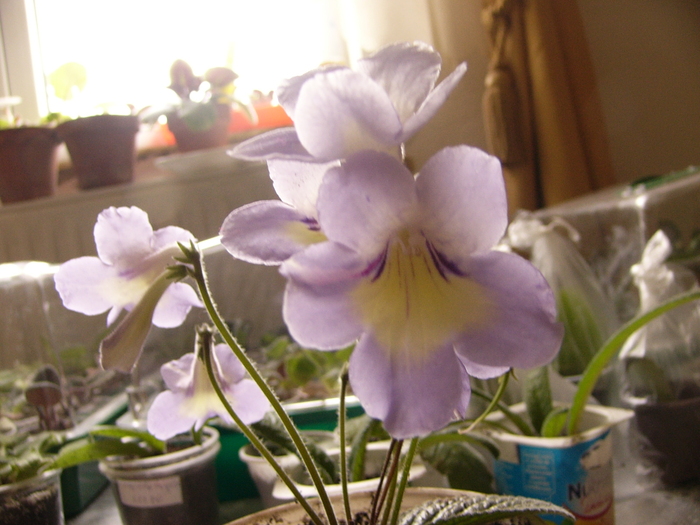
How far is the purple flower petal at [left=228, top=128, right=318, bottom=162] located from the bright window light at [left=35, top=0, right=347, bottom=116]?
4.88 ft

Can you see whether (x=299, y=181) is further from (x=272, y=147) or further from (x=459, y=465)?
(x=459, y=465)

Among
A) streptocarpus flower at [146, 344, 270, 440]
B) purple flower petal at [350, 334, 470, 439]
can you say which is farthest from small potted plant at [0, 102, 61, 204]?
purple flower petal at [350, 334, 470, 439]

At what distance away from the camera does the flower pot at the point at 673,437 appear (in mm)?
673

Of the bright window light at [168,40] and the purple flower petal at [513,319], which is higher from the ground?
the bright window light at [168,40]

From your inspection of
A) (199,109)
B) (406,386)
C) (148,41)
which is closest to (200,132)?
(199,109)

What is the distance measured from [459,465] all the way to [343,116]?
17.2 inches

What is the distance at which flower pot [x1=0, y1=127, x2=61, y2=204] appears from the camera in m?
1.41

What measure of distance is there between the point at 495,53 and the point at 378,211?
4.60 ft

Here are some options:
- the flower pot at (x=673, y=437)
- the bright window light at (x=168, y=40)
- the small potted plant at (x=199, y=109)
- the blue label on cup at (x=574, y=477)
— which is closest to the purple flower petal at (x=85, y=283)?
the blue label on cup at (x=574, y=477)

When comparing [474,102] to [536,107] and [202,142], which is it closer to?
[536,107]

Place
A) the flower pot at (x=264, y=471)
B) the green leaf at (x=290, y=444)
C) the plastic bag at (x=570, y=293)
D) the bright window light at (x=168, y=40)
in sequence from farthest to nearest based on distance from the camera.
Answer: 1. the bright window light at (x=168, y=40)
2. the plastic bag at (x=570, y=293)
3. the flower pot at (x=264, y=471)
4. the green leaf at (x=290, y=444)

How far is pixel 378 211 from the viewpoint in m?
0.23

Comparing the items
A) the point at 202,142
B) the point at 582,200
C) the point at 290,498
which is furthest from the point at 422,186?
the point at 202,142

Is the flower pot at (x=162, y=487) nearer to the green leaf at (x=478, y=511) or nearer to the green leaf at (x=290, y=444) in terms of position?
the green leaf at (x=290, y=444)
